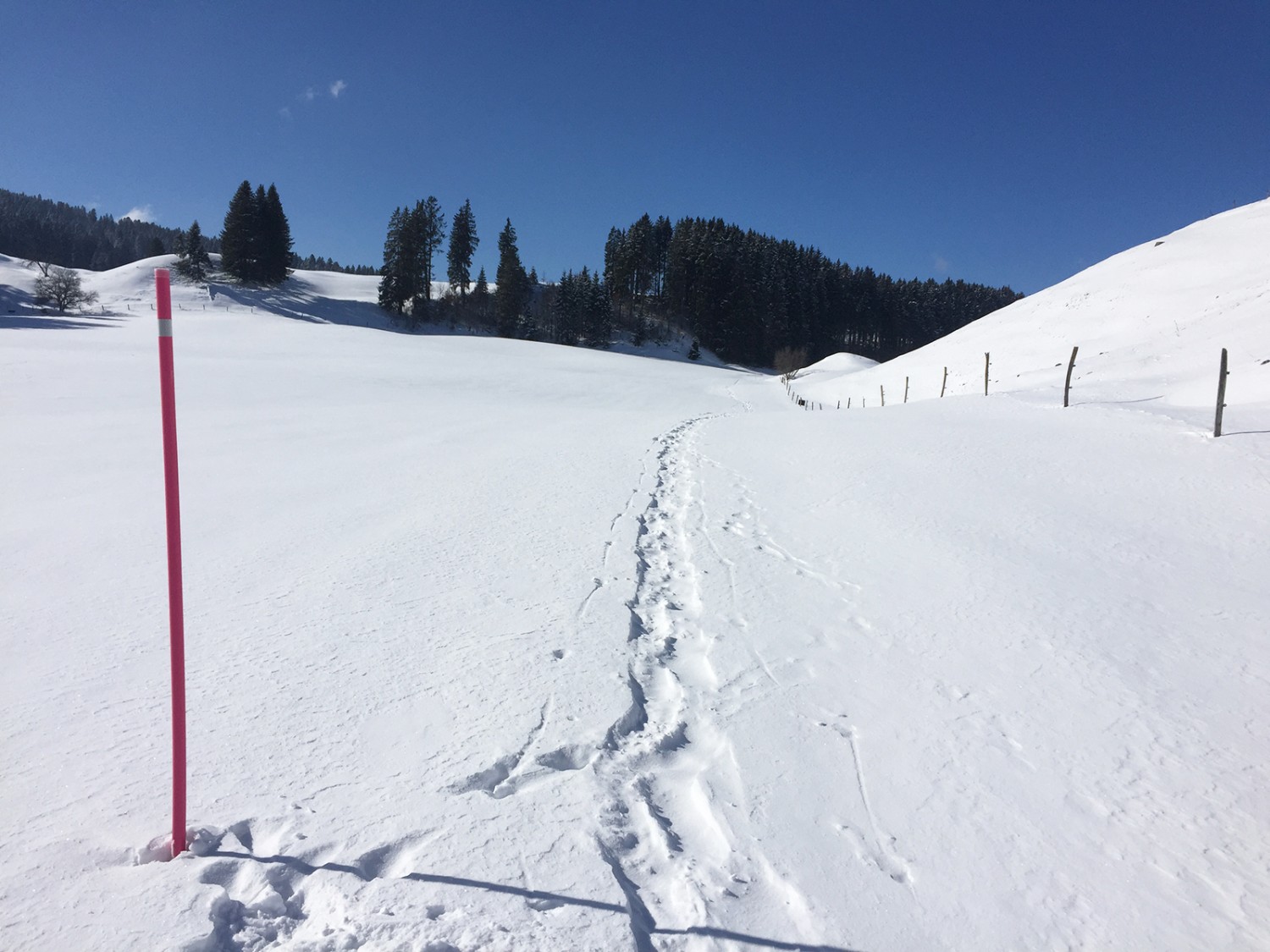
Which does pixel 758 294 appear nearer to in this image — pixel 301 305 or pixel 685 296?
pixel 685 296

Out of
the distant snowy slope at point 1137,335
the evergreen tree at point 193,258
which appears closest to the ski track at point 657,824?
the distant snowy slope at point 1137,335

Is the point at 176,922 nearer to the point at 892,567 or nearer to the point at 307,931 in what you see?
the point at 307,931

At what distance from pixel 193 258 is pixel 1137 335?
6917 cm

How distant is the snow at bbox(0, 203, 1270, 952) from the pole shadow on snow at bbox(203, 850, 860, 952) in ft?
0.04

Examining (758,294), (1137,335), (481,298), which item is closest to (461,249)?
(481,298)

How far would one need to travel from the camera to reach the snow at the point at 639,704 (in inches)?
93.5

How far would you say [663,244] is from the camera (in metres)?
84.4

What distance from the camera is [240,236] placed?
189 feet

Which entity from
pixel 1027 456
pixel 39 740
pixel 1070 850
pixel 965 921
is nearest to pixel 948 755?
pixel 1070 850

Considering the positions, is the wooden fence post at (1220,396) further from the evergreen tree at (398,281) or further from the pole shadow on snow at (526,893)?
the evergreen tree at (398,281)

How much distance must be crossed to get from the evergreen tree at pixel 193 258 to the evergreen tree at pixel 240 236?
6.34ft

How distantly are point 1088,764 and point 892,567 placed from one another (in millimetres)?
2981

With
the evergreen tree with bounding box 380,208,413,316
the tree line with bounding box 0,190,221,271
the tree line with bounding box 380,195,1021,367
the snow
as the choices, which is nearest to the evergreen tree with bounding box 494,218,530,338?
the tree line with bounding box 380,195,1021,367

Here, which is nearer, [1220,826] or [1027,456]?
[1220,826]
